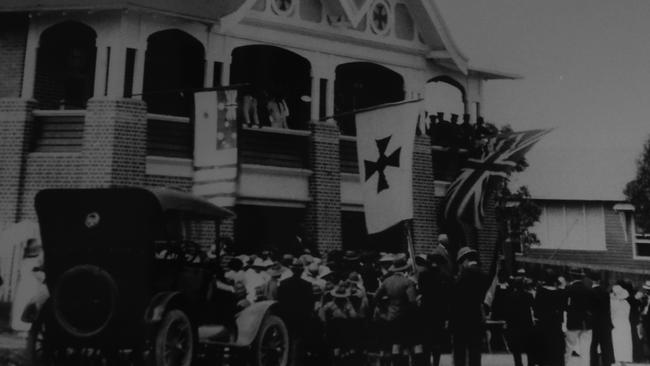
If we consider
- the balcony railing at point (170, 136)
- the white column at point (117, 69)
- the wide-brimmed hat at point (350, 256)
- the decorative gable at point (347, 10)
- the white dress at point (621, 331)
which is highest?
the decorative gable at point (347, 10)

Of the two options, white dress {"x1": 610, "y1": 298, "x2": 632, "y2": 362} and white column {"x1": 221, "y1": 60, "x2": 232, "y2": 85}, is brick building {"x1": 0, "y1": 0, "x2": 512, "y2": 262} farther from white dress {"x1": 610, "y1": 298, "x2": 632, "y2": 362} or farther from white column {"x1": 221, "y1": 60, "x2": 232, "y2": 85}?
white dress {"x1": 610, "y1": 298, "x2": 632, "y2": 362}

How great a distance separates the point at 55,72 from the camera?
11617 mm

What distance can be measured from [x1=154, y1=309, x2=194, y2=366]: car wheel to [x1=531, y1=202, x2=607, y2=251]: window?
9.18 metres

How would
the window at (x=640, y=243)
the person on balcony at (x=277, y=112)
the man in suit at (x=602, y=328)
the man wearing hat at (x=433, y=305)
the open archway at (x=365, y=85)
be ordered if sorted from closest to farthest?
the man wearing hat at (x=433, y=305) < the man in suit at (x=602, y=328) < the person on balcony at (x=277, y=112) < the window at (x=640, y=243) < the open archway at (x=365, y=85)

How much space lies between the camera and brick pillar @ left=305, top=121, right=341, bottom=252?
12836mm

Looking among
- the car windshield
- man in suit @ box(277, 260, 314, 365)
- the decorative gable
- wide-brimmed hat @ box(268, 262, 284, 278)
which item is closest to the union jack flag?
the decorative gable

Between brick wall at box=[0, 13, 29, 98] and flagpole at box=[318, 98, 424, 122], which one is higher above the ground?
brick wall at box=[0, 13, 29, 98]

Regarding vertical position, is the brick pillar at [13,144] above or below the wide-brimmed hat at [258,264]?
above

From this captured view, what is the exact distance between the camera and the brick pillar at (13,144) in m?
10.6

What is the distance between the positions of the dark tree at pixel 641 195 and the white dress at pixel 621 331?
219cm

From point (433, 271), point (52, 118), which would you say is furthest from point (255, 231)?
point (433, 271)

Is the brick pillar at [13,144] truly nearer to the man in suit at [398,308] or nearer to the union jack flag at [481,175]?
the man in suit at [398,308]

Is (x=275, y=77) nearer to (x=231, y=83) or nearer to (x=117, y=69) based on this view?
(x=231, y=83)

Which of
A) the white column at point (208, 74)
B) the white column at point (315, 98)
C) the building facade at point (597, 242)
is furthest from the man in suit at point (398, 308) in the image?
the building facade at point (597, 242)
